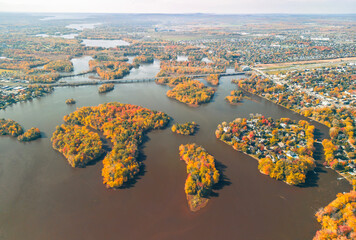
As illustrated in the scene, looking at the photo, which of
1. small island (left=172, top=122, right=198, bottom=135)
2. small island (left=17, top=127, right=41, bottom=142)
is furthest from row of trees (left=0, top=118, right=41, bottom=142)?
small island (left=172, top=122, right=198, bottom=135)

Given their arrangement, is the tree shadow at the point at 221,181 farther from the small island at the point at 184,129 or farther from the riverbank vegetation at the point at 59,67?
the riverbank vegetation at the point at 59,67

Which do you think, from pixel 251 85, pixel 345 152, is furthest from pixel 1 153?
pixel 251 85

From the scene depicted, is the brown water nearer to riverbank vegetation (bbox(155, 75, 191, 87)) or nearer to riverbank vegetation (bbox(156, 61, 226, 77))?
riverbank vegetation (bbox(155, 75, 191, 87))

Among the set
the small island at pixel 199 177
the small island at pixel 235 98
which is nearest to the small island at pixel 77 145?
the small island at pixel 199 177

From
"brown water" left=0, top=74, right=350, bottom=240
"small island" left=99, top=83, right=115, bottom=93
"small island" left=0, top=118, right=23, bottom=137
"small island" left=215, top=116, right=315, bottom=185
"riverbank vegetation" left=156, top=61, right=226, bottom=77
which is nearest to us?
"brown water" left=0, top=74, right=350, bottom=240

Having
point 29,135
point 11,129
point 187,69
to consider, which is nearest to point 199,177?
point 29,135

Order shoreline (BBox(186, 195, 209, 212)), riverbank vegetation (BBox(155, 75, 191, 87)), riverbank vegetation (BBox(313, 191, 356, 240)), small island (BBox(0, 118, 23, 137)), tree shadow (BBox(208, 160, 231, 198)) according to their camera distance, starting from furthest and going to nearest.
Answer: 1. riverbank vegetation (BBox(155, 75, 191, 87))
2. small island (BBox(0, 118, 23, 137))
3. tree shadow (BBox(208, 160, 231, 198))
4. shoreline (BBox(186, 195, 209, 212))
5. riverbank vegetation (BBox(313, 191, 356, 240))

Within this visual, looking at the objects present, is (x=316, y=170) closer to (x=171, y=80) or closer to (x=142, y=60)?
(x=171, y=80)
